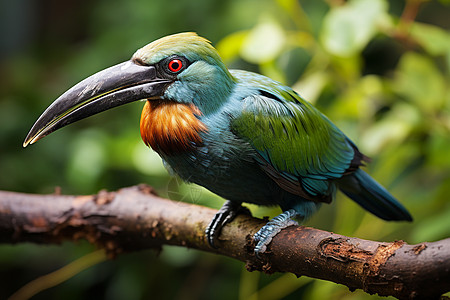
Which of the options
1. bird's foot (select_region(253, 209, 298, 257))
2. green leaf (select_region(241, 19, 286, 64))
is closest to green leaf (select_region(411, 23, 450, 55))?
green leaf (select_region(241, 19, 286, 64))

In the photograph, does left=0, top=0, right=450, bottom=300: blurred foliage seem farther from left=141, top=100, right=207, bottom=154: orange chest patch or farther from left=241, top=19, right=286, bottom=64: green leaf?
left=141, top=100, right=207, bottom=154: orange chest patch

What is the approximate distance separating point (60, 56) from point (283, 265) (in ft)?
10.2

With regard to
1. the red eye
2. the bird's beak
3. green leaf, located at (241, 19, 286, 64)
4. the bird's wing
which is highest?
green leaf, located at (241, 19, 286, 64)

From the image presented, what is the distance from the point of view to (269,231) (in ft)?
4.74

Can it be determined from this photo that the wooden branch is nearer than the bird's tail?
Yes

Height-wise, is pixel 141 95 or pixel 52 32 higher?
pixel 52 32

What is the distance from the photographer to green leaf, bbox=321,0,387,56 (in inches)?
72.7

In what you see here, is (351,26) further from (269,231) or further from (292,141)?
(269,231)

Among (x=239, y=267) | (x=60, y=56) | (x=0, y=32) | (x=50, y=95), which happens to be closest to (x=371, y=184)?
(x=239, y=267)

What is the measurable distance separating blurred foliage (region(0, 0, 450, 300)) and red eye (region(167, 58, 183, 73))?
49 cm

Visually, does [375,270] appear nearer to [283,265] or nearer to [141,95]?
[283,265]

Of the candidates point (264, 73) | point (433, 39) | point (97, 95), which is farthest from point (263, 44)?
point (97, 95)

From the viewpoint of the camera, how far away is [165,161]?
153 centimetres

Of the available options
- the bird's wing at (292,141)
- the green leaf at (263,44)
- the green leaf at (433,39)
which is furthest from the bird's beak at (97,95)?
the green leaf at (433,39)
